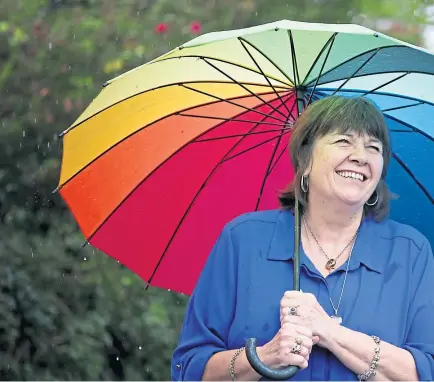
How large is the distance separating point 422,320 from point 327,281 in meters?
0.32

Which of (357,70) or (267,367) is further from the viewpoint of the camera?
(357,70)

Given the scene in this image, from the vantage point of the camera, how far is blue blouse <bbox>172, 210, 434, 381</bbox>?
3275 mm

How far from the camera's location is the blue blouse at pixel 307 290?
3275 millimetres

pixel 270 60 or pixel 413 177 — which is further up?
pixel 270 60

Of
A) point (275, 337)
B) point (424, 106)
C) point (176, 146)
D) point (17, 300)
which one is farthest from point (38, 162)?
point (275, 337)

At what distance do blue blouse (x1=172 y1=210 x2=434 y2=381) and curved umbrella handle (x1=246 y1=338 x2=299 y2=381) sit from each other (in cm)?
11

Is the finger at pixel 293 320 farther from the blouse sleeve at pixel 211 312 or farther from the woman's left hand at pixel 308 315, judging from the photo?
the blouse sleeve at pixel 211 312

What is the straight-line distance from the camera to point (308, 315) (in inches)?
124

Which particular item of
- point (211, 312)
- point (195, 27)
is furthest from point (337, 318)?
point (195, 27)

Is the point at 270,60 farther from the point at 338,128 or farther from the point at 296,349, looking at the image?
the point at 296,349

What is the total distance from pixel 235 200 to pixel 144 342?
10.3ft

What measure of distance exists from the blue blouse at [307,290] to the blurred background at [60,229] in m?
3.08

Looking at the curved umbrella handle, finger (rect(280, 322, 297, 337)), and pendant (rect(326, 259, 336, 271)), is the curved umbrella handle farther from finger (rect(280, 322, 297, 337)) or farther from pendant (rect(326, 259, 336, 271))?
pendant (rect(326, 259, 336, 271))

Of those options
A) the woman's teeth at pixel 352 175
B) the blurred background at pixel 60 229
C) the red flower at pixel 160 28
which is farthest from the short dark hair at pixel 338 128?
the red flower at pixel 160 28
